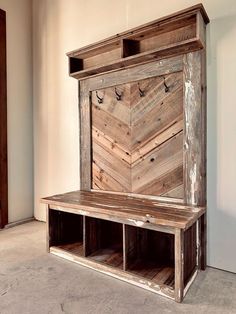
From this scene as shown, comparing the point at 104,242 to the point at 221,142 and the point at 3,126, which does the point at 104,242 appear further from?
the point at 3,126

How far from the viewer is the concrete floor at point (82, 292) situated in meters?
1.60

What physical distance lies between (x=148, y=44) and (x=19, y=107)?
1963 millimetres

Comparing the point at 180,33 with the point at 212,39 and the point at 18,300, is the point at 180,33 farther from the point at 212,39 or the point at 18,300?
the point at 18,300

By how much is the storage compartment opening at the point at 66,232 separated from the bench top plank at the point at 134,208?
0.70 ft

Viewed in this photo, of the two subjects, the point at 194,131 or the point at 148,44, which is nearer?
the point at 194,131

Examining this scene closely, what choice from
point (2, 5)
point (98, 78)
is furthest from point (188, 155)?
point (2, 5)

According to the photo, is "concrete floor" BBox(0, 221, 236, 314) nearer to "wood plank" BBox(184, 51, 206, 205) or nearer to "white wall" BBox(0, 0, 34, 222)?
"wood plank" BBox(184, 51, 206, 205)

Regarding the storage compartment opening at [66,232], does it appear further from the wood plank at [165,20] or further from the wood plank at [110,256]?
the wood plank at [165,20]

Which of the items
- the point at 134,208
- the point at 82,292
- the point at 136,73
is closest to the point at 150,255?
the point at 134,208

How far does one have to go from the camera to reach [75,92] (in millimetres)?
3078

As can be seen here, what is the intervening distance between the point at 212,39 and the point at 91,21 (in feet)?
4.74

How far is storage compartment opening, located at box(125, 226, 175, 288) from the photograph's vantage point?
1.94 m

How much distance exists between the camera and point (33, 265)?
220cm

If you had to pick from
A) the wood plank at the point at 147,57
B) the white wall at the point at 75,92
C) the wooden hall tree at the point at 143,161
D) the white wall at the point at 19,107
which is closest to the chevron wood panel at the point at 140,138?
the wooden hall tree at the point at 143,161
